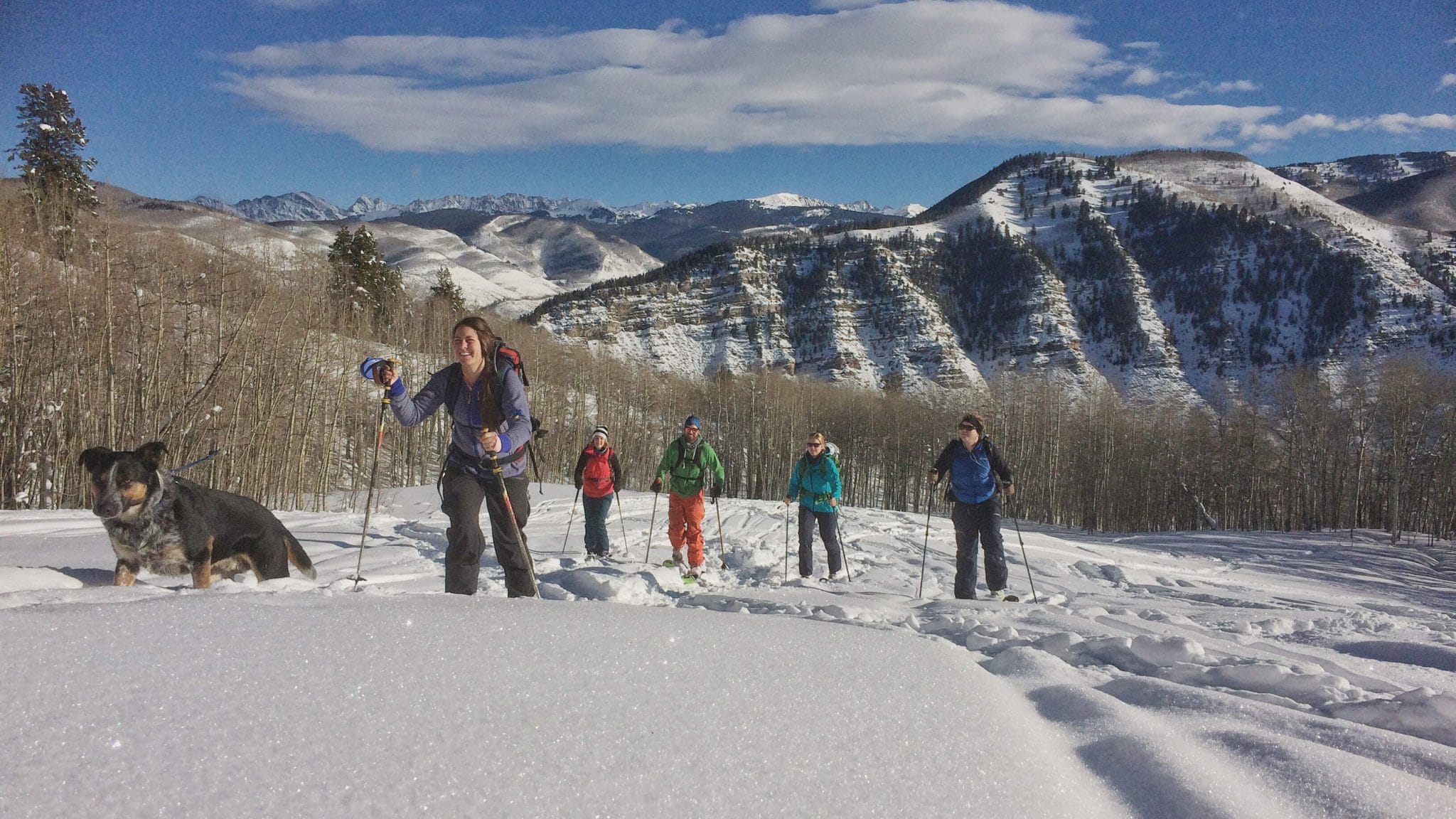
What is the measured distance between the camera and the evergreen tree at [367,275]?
3994 cm

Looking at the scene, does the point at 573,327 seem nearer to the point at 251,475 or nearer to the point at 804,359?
the point at 804,359

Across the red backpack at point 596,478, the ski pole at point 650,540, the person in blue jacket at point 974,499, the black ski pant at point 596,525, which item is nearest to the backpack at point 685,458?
the ski pole at point 650,540

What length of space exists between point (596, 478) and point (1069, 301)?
569 feet

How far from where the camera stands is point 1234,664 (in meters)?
3.80

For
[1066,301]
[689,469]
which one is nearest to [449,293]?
[689,469]

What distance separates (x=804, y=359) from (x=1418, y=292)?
11049 centimetres

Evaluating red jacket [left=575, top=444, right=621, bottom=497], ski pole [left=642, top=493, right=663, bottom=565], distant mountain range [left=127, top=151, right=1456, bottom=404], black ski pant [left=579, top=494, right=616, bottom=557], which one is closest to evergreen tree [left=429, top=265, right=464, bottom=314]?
ski pole [left=642, top=493, right=663, bottom=565]

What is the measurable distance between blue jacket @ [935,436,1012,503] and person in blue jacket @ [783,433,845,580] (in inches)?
74.6

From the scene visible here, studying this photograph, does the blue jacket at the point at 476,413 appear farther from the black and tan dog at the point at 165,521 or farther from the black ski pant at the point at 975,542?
the black ski pant at the point at 975,542

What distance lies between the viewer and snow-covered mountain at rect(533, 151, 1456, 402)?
13488 cm

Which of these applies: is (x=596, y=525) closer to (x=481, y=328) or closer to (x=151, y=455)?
(x=481, y=328)

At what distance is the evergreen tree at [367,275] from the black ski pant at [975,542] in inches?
1497

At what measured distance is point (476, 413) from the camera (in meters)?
4.75

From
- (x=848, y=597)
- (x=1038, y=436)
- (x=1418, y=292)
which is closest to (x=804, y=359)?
(x=1038, y=436)
